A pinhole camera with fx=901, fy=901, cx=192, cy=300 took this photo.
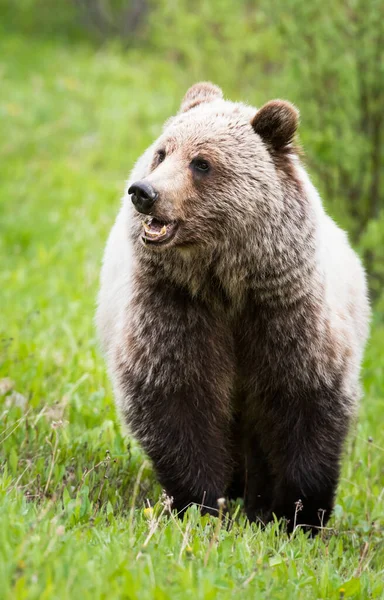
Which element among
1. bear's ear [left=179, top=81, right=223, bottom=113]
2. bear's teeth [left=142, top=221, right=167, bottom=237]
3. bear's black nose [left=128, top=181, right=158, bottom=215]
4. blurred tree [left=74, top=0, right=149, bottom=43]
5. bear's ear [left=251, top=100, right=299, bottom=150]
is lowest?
bear's teeth [left=142, top=221, right=167, bottom=237]

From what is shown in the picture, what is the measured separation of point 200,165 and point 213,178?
8cm

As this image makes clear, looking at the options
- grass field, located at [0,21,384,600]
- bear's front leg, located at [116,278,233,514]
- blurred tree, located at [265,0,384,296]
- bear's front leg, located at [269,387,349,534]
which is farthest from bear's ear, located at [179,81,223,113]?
blurred tree, located at [265,0,384,296]

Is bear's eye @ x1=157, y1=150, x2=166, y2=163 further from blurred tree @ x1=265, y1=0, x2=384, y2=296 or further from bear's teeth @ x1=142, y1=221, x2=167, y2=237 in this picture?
blurred tree @ x1=265, y1=0, x2=384, y2=296

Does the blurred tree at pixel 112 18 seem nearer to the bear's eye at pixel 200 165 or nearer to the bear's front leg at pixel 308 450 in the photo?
the bear's eye at pixel 200 165

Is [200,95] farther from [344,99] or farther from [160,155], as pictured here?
[344,99]

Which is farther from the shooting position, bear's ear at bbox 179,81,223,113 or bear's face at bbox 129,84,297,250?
bear's ear at bbox 179,81,223,113

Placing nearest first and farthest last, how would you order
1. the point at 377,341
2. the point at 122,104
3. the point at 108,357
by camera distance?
1. the point at 108,357
2. the point at 377,341
3. the point at 122,104

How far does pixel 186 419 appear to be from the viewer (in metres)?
4.25

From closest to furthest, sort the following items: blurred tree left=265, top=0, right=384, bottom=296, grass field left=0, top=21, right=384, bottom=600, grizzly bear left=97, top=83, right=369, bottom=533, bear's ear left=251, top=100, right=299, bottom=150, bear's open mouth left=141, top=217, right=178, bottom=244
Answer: grass field left=0, top=21, right=384, bottom=600, bear's open mouth left=141, top=217, right=178, bottom=244, grizzly bear left=97, top=83, right=369, bottom=533, bear's ear left=251, top=100, right=299, bottom=150, blurred tree left=265, top=0, right=384, bottom=296

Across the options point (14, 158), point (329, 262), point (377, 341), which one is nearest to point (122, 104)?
point (14, 158)

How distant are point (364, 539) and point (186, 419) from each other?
3.72 feet

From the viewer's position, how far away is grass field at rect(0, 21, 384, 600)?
9.65ft

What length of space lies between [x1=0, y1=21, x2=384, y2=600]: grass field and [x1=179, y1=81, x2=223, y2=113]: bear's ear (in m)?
1.76

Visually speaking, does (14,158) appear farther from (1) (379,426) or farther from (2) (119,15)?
(2) (119,15)
